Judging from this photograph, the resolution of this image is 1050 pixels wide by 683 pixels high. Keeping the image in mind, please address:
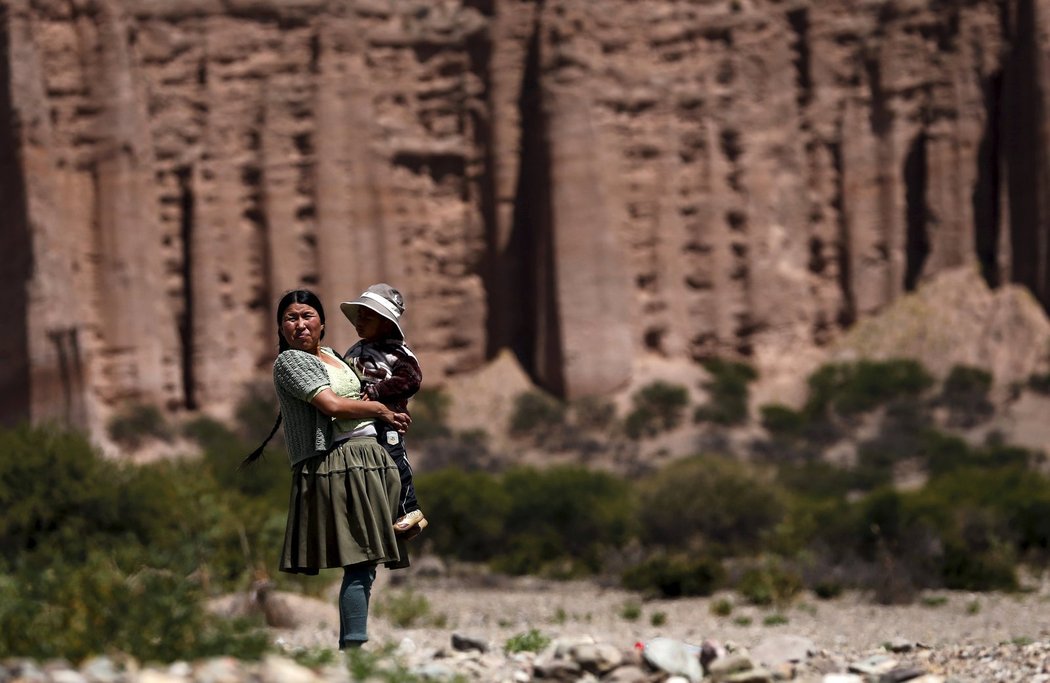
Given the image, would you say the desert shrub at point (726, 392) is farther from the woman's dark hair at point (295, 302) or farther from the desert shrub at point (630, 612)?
the woman's dark hair at point (295, 302)

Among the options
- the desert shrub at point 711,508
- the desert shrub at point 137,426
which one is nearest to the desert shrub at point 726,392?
the desert shrub at point 711,508

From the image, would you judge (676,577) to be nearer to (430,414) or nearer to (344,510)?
(344,510)

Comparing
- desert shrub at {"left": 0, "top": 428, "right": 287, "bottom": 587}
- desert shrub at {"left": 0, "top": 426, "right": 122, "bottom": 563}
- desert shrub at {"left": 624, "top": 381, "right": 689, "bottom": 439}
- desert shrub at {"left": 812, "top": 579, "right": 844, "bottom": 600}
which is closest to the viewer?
desert shrub at {"left": 0, "top": 428, "right": 287, "bottom": 587}

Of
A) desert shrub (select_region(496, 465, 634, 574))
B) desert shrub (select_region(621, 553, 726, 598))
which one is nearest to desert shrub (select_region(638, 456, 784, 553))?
desert shrub (select_region(496, 465, 634, 574))

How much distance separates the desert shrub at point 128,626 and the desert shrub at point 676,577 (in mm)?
13844

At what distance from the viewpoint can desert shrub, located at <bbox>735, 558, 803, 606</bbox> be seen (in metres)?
19.3

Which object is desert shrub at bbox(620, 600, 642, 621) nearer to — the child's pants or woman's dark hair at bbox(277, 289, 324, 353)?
the child's pants

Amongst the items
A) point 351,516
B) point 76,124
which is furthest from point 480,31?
point 351,516

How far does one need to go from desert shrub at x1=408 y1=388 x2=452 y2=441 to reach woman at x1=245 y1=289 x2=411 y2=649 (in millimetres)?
31280

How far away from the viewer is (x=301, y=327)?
7473 millimetres

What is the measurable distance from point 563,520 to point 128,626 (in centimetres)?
2096

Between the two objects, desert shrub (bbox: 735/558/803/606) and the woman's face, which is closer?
the woman's face

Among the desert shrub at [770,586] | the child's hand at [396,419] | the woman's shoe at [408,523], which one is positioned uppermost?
the child's hand at [396,419]

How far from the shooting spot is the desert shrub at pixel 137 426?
37.0 metres
